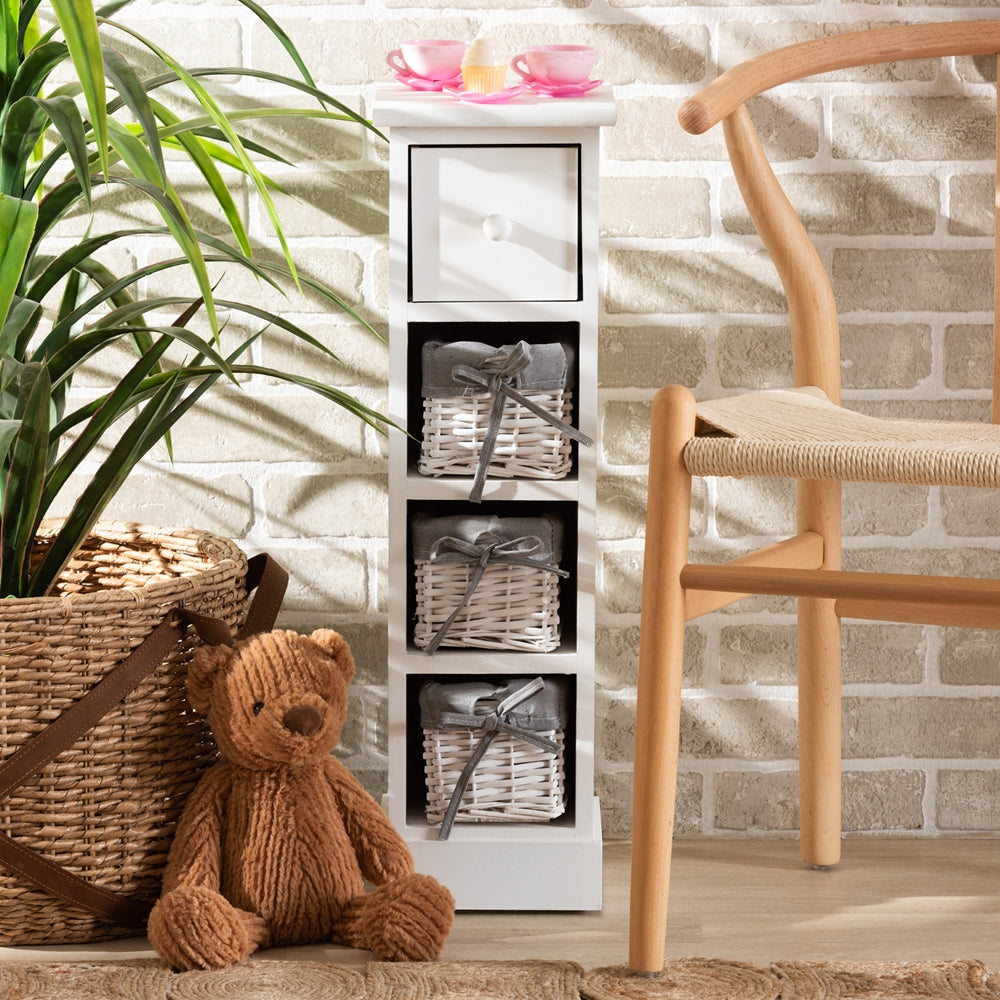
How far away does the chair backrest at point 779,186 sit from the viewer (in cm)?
128

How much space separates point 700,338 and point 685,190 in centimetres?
17

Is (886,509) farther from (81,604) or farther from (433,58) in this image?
(81,604)

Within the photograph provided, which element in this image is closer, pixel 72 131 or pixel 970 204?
pixel 72 131

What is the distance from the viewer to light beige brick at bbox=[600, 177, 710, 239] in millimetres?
1495

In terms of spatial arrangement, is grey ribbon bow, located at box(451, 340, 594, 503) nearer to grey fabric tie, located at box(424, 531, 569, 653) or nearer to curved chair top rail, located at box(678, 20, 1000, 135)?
grey fabric tie, located at box(424, 531, 569, 653)

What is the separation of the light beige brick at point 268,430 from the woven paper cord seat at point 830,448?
54 centimetres

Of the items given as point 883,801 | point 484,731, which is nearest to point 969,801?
point 883,801

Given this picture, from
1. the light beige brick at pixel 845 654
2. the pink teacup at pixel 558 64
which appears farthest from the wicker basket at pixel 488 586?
the pink teacup at pixel 558 64

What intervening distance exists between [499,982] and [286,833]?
24 cm

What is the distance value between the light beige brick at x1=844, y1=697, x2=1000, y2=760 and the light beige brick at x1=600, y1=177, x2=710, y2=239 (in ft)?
1.95

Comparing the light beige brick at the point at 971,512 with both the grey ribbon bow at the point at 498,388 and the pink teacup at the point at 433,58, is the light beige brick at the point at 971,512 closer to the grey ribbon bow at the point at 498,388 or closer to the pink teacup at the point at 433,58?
the grey ribbon bow at the point at 498,388

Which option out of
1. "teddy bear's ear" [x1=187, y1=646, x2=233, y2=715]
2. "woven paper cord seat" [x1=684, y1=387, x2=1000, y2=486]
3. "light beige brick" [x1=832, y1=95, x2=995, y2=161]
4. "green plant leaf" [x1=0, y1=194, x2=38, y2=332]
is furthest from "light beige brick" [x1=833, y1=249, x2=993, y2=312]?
"green plant leaf" [x1=0, y1=194, x2=38, y2=332]

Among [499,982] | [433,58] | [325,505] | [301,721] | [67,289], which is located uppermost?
[433,58]

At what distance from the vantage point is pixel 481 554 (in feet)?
4.13
